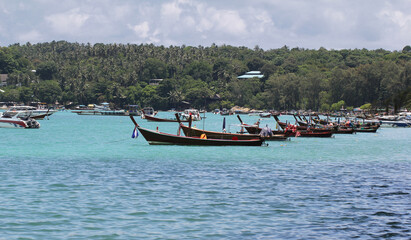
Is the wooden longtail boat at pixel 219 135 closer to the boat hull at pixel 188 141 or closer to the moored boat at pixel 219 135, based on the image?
the moored boat at pixel 219 135

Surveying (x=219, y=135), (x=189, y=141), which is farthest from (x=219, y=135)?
(x=189, y=141)

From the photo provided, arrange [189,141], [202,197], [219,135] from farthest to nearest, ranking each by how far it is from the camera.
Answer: [219,135]
[189,141]
[202,197]

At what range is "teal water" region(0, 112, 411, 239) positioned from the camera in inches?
820

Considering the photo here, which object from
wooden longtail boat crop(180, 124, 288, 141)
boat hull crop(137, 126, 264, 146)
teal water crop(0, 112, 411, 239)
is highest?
wooden longtail boat crop(180, 124, 288, 141)

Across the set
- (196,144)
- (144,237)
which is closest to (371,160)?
(196,144)

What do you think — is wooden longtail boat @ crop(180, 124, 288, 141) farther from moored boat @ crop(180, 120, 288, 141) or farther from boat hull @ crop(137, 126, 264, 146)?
boat hull @ crop(137, 126, 264, 146)

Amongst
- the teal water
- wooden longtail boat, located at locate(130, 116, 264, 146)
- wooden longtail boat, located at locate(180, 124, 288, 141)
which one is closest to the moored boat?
wooden longtail boat, located at locate(180, 124, 288, 141)

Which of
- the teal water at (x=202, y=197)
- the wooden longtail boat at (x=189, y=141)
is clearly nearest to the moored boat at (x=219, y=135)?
the wooden longtail boat at (x=189, y=141)

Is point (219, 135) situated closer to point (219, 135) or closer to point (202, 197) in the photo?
point (219, 135)

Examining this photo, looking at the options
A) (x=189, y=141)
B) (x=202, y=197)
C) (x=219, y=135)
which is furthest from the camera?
(x=219, y=135)

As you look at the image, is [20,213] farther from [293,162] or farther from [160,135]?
[160,135]

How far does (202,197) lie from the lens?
2712 centimetres

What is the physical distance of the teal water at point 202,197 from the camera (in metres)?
20.8

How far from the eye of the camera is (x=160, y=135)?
186 ft
